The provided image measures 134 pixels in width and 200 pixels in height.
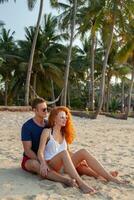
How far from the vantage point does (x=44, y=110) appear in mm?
6008

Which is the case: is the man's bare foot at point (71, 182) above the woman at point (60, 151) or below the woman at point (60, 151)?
below

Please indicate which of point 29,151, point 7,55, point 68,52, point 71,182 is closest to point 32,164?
point 29,151

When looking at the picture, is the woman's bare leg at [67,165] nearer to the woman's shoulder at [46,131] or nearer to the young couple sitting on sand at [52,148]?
the young couple sitting on sand at [52,148]

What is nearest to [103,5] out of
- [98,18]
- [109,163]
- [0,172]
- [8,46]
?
[98,18]

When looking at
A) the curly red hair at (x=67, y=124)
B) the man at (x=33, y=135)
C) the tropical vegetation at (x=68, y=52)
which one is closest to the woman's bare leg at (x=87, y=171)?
the curly red hair at (x=67, y=124)

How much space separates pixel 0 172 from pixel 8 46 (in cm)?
3156

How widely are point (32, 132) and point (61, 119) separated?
0.46 m

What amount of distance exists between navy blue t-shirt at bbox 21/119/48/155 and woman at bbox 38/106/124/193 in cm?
17

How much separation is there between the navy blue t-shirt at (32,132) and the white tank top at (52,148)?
0.21m

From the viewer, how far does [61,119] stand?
590 centimetres

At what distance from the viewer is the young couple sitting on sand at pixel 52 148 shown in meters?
5.68

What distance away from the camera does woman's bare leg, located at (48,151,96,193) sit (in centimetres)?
539

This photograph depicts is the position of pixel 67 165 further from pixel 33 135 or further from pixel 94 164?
pixel 33 135

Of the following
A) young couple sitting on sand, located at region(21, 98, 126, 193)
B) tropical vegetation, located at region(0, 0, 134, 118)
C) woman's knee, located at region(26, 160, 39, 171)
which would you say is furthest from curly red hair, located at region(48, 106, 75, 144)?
tropical vegetation, located at region(0, 0, 134, 118)
